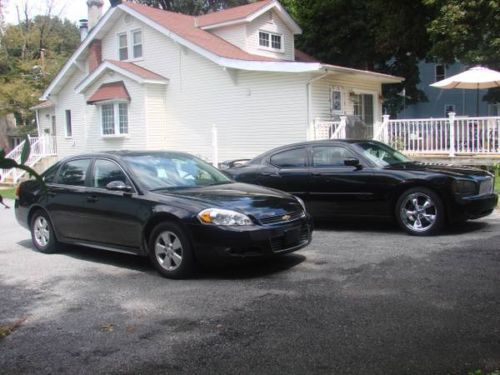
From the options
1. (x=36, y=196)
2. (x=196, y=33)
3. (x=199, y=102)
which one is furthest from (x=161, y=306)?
(x=196, y=33)

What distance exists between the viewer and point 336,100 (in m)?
20.7

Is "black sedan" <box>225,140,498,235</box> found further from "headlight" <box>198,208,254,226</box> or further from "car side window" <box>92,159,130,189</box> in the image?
"headlight" <box>198,208,254,226</box>

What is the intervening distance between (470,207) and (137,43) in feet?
63.7

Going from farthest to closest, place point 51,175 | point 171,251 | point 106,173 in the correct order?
point 51,175
point 106,173
point 171,251

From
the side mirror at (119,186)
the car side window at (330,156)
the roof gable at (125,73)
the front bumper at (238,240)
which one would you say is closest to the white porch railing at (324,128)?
the roof gable at (125,73)

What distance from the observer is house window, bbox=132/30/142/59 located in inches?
987

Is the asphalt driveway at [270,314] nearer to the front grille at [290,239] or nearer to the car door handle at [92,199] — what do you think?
the front grille at [290,239]

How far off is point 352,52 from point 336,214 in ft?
67.4

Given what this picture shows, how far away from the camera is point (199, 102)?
22688mm

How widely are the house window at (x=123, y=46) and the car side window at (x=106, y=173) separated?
18.6m

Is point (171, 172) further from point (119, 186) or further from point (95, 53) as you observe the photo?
point (95, 53)

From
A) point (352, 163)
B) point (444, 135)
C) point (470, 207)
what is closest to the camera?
point (470, 207)

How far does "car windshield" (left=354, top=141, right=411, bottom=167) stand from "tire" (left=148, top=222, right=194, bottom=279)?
3.97 meters

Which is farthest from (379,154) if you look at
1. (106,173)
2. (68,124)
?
(68,124)
